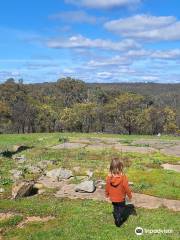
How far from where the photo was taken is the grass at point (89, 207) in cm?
1355

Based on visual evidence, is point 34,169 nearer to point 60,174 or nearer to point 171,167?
point 60,174

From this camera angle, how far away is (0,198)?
18812mm

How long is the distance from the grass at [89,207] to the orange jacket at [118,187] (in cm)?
88

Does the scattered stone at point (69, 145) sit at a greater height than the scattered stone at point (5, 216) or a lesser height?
greater

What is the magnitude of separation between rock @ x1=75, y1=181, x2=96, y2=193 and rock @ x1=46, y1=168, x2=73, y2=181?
2455 mm

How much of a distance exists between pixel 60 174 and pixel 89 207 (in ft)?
19.5

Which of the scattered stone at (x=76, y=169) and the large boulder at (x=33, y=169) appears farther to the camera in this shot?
the large boulder at (x=33, y=169)

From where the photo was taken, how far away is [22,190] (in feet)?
62.1

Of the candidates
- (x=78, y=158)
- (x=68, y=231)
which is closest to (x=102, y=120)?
(x=78, y=158)

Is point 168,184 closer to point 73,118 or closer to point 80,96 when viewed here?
point 73,118

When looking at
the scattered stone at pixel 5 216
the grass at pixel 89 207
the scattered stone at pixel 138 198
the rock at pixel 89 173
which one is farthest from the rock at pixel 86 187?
the scattered stone at pixel 5 216

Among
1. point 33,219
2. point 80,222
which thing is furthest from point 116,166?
point 33,219

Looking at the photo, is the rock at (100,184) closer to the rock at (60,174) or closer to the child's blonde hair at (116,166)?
the rock at (60,174)

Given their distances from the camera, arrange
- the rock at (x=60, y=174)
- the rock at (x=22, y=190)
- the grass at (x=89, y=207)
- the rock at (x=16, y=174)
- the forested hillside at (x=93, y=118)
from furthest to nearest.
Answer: the forested hillside at (x=93, y=118)
the rock at (x=16, y=174)
the rock at (x=60, y=174)
the rock at (x=22, y=190)
the grass at (x=89, y=207)
